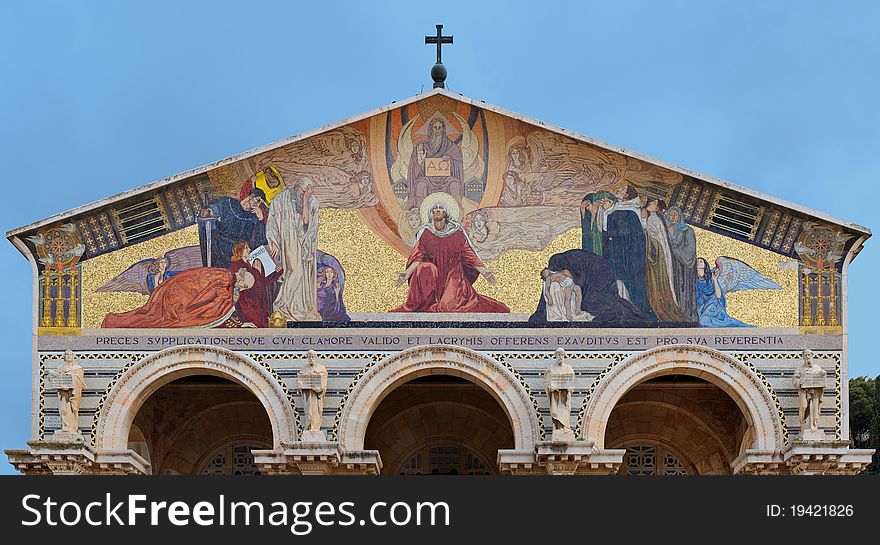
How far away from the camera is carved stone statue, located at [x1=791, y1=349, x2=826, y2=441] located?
103 feet

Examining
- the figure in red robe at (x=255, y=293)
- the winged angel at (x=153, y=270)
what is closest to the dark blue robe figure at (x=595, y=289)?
the figure in red robe at (x=255, y=293)

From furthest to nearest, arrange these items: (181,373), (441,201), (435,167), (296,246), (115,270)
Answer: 1. (435,167)
2. (441,201)
3. (296,246)
4. (115,270)
5. (181,373)

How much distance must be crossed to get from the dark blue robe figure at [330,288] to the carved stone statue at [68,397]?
15.5 feet

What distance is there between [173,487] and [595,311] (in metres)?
13.0

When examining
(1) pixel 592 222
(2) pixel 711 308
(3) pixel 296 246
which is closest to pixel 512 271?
(1) pixel 592 222

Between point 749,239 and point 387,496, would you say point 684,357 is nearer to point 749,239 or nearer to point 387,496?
point 749,239

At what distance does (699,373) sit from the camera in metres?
32.5

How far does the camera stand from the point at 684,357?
32.3m

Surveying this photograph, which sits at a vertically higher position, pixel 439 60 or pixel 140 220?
pixel 439 60

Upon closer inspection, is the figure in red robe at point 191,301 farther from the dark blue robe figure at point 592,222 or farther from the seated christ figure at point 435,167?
the dark blue robe figure at point 592,222

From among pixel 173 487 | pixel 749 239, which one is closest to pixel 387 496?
pixel 173 487

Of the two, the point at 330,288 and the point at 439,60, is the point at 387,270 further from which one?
the point at 439,60

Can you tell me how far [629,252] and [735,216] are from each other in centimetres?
218

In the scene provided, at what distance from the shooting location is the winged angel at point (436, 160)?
109 ft
